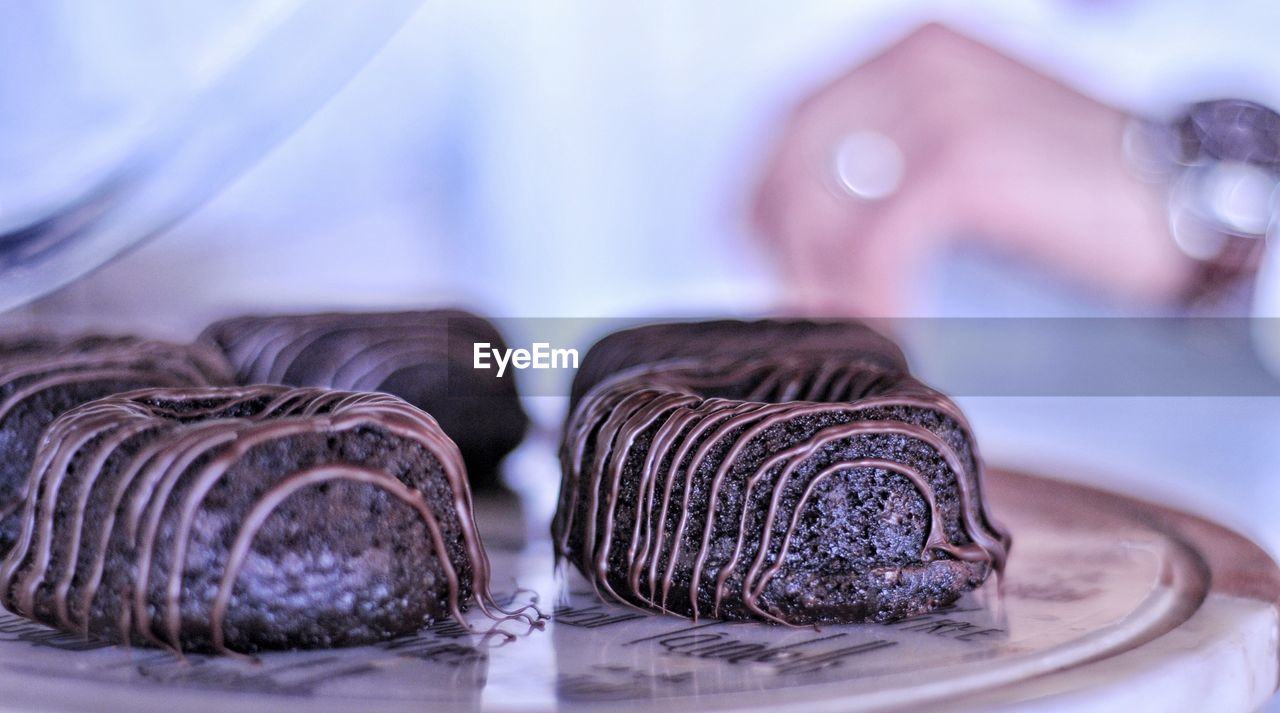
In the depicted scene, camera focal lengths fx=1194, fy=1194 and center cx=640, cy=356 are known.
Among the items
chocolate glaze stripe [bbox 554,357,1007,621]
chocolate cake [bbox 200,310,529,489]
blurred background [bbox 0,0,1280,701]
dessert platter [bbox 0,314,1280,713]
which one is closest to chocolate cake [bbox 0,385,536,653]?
dessert platter [bbox 0,314,1280,713]

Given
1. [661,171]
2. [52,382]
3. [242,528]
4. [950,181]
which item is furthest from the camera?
[950,181]

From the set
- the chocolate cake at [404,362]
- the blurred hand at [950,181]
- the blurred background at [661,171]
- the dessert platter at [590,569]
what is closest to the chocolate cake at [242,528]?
the dessert platter at [590,569]

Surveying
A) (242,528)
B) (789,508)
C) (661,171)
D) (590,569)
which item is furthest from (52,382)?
(661,171)

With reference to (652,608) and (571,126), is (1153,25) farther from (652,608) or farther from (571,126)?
(652,608)

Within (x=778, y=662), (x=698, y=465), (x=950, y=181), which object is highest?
(x=950, y=181)

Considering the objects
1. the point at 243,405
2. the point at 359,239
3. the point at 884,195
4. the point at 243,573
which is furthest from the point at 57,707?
the point at 884,195

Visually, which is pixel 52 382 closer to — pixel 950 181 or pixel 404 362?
pixel 404 362

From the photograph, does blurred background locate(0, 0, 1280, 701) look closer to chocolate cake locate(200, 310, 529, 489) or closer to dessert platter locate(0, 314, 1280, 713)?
chocolate cake locate(200, 310, 529, 489)
